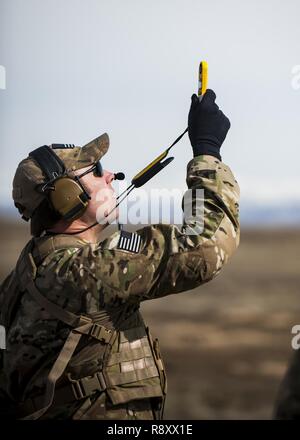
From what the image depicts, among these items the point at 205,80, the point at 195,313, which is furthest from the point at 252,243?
the point at 205,80

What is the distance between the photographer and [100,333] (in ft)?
15.7

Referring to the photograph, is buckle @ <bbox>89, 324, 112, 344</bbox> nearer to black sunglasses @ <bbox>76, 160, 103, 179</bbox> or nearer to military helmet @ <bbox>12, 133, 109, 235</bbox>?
military helmet @ <bbox>12, 133, 109, 235</bbox>

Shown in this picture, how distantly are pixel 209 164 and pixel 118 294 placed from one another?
2.18 ft

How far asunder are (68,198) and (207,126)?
664mm

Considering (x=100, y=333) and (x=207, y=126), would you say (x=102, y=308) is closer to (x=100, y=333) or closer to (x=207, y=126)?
(x=100, y=333)

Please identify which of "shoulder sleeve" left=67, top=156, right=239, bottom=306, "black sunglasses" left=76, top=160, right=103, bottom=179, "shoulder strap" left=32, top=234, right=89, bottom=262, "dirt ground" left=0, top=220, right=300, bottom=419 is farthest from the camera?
"dirt ground" left=0, top=220, right=300, bottom=419

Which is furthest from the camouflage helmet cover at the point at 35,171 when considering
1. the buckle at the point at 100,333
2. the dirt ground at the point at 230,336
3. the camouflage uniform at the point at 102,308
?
the dirt ground at the point at 230,336

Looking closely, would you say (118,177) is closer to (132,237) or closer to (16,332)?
(132,237)

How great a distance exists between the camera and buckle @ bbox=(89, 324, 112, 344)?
476 centimetres

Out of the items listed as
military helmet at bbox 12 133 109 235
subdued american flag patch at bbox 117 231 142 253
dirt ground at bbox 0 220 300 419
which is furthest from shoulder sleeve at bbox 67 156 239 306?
dirt ground at bbox 0 220 300 419

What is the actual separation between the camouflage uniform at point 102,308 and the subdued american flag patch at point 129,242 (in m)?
0.01

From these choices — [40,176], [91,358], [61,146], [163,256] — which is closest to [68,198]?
[40,176]

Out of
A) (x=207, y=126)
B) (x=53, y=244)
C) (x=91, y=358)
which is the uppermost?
(x=207, y=126)

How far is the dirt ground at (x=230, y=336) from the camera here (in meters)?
12.2
